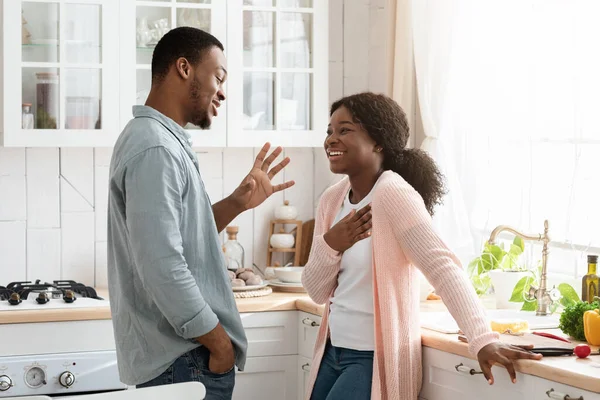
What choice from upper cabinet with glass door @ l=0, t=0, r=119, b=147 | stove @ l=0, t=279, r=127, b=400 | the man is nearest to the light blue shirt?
the man

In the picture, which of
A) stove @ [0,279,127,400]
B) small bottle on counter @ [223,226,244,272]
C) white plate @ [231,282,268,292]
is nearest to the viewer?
stove @ [0,279,127,400]

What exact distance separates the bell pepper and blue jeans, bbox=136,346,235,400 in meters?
0.92

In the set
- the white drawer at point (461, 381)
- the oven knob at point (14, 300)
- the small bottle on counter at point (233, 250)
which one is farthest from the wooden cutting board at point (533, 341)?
the oven knob at point (14, 300)

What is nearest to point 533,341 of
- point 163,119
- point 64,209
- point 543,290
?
point 543,290

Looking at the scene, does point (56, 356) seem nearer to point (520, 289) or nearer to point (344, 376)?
point (344, 376)

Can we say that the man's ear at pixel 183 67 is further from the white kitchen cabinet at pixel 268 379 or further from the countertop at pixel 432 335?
the white kitchen cabinet at pixel 268 379

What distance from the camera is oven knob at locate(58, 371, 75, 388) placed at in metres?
2.96

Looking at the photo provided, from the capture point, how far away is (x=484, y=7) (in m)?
3.29

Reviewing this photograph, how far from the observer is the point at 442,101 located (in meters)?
3.42

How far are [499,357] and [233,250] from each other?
1.71 meters

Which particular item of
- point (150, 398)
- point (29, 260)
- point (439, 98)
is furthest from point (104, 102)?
point (150, 398)

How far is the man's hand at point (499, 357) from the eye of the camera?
2.16m

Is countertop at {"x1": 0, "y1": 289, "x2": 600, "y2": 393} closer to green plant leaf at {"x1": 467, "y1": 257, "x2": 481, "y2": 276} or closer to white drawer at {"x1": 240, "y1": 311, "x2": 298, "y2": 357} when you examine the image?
white drawer at {"x1": 240, "y1": 311, "x2": 298, "y2": 357}

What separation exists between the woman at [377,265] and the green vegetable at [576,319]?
0.31 meters
